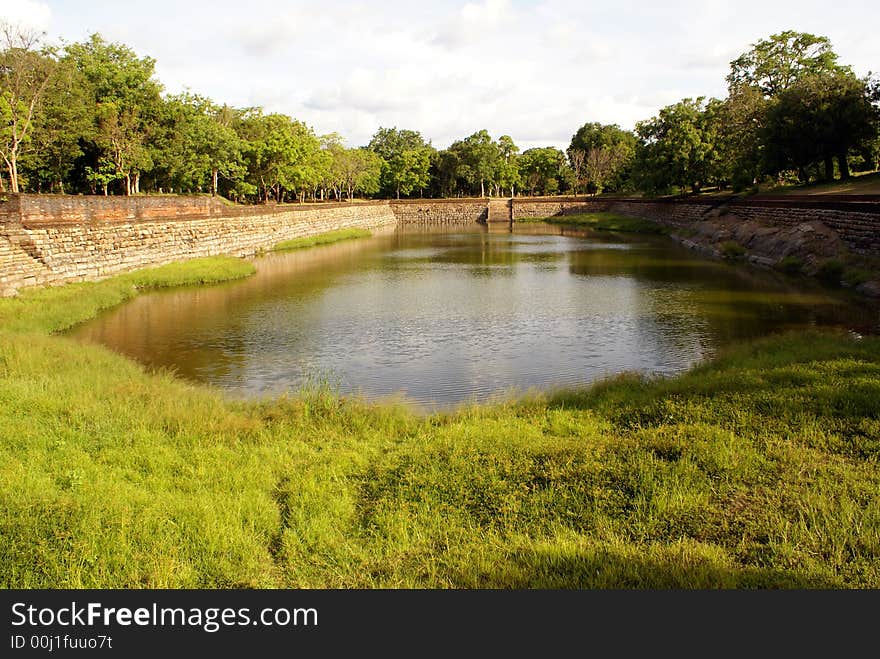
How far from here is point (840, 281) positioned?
26.9m

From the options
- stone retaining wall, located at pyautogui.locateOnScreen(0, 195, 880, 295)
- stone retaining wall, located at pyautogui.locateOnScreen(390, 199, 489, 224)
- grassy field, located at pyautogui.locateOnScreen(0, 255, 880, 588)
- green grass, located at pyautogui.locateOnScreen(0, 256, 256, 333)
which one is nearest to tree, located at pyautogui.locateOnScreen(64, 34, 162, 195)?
stone retaining wall, located at pyautogui.locateOnScreen(0, 195, 880, 295)

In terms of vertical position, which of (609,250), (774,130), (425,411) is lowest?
(425,411)

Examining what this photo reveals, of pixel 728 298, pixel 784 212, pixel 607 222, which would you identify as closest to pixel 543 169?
pixel 607 222

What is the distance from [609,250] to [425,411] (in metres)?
36.6

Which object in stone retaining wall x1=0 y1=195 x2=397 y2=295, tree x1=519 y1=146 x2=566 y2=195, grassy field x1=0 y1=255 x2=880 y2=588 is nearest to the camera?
grassy field x1=0 y1=255 x2=880 y2=588

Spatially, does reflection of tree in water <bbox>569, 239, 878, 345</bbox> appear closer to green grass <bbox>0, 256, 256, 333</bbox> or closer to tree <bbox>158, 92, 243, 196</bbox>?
green grass <bbox>0, 256, 256, 333</bbox>

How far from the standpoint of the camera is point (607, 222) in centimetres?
7062

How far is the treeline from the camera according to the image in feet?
114

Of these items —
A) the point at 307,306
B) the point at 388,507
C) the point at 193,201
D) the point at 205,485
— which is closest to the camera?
the point at 388,507

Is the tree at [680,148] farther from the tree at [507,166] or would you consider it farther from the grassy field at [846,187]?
the tree at [507,166]

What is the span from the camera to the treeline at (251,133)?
34.9 metres

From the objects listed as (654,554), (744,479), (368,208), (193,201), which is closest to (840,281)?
(744,479)

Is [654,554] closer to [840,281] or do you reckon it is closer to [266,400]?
[266,400]

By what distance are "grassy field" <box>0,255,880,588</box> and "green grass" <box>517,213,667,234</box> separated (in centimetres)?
5156
